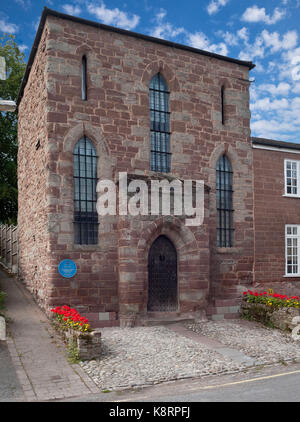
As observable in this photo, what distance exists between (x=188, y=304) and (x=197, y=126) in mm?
6173

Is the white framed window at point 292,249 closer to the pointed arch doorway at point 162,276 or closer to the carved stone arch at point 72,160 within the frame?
the pointed arch doorway at point 162,276

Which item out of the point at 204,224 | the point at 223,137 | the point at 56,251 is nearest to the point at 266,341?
the point at 204,224

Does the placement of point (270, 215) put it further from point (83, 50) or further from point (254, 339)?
point (83, 50)

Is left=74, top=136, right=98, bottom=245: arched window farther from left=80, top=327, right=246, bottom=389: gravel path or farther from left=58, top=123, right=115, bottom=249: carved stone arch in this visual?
left=80, top=327, right=246, bottom=389: gravel path

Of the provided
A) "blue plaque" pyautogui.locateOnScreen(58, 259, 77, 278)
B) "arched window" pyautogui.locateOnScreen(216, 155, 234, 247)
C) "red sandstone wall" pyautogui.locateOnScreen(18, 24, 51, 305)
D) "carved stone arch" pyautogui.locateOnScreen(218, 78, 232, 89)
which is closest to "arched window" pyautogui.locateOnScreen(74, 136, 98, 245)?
"blue plaque" pyautogui.locateOnScreen(58, 259, 77, 278)

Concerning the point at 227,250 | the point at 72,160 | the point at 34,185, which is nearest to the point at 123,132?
the point at 72,160

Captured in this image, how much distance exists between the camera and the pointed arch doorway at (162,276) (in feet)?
45.0

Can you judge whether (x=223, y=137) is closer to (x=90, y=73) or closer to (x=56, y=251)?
(x=90, y=73)

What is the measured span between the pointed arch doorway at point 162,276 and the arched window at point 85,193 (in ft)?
6.74

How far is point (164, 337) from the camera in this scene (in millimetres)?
11594

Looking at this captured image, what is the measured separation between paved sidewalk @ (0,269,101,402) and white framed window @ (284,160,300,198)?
34.9 feet

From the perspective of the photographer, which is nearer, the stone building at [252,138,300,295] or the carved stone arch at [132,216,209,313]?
the carved stone arch at [132,216,209,313]

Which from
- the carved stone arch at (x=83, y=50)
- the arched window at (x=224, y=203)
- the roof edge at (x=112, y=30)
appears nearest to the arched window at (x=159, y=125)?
the roof edge at (x=112, y=30)

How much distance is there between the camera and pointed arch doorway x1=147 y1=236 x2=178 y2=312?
13719 millimetres
